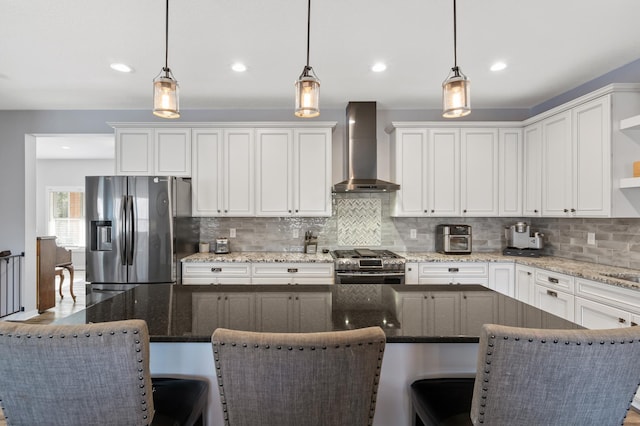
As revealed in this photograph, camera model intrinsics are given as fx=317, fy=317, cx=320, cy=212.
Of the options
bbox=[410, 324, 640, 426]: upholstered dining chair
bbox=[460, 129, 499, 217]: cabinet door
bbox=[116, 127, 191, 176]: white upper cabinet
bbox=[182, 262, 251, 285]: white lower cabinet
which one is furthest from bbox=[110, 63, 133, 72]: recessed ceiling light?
bbox=[460, 129, 499, 217]: cabinet door

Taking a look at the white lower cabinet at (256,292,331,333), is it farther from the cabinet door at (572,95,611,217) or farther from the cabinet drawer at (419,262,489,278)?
the cabinet door at (572,95,611,217)

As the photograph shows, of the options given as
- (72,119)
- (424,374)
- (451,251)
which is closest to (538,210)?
(451,251)

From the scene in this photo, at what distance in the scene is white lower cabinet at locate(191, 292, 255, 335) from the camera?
123 cm

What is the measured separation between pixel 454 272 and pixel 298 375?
300 centimetres

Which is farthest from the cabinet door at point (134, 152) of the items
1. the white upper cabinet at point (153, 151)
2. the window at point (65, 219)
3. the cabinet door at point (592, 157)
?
the window at point (65, 219)

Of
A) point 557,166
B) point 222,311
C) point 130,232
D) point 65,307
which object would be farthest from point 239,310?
point 65,307

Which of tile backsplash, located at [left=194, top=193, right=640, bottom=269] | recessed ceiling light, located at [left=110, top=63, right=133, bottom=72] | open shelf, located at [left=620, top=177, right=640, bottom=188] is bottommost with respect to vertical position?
tile backsplash, located at [left=194, top=193, right=640, bottom=269]

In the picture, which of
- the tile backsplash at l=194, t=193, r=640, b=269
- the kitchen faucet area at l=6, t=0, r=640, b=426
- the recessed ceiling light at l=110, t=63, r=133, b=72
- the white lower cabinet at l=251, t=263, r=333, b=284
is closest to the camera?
the kitchen faucet area at l=6, t=0, r=640, b=426

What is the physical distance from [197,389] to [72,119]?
14.1ft

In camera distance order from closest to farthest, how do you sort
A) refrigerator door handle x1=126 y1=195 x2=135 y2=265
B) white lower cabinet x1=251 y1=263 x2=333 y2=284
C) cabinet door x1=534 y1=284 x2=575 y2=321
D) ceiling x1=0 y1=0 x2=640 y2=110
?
ceiling x1=0 y1=0 x2=640 y2=110 < cabinet door x1=534 y1=284 x2=575 y2=321 < refrigerator door handle x1=126 y1=195 x2=135 y2=265 < white lower cabinet x1=251 y1=263 x2=333 y2=284

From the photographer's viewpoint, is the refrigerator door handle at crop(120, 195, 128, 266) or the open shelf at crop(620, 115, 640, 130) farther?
the refrigerator door handle at crop(120, 195, 128, 266)

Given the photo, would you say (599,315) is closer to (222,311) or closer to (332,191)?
(332,191)

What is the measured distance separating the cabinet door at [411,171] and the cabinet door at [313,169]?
0.82 meters

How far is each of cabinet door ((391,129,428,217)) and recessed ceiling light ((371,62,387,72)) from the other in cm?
93
